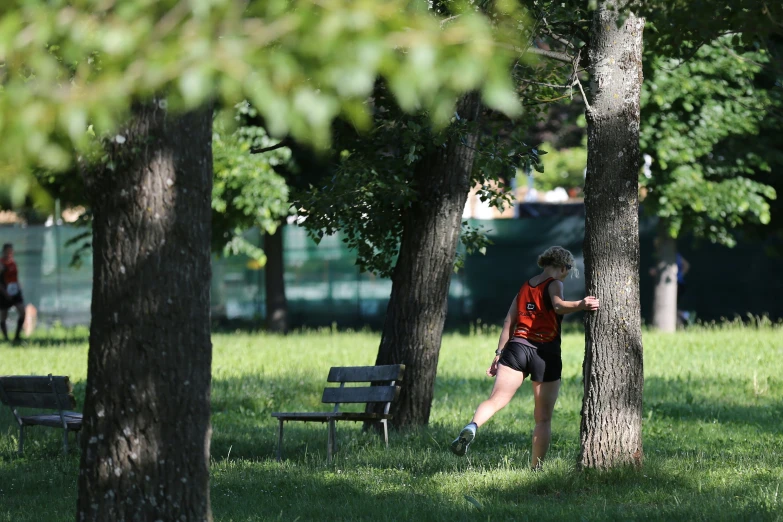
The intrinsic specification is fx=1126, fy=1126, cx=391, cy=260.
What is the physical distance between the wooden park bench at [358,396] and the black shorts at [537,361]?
1.57 m

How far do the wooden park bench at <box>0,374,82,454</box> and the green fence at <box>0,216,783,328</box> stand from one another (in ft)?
52.4

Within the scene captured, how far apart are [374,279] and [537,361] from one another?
726 inches

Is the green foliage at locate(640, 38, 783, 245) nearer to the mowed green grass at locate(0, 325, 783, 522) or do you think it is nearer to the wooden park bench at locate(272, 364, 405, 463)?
the mowed green grass at locate(0, 325, 783, 522)

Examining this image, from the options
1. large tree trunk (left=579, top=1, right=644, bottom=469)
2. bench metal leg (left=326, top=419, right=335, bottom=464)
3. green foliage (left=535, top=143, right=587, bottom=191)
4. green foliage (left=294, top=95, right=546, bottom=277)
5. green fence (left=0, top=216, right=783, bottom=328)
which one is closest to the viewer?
large tree trunk (left=579, top=1, right=644, bottom=469)

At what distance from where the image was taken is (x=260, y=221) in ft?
71.9

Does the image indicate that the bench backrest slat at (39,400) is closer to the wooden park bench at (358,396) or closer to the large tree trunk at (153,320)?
the wooden park bench at (358,396)

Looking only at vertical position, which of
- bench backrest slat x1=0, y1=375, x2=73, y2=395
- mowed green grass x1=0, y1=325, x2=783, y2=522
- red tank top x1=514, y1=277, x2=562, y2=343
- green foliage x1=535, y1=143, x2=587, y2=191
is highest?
green foliage x1=535, y1=143, x2=587, y2=191

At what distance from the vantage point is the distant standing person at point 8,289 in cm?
2347

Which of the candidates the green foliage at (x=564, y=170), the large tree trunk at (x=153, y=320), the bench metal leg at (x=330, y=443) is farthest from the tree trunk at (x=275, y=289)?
the green foliage at (x=564, y=170)

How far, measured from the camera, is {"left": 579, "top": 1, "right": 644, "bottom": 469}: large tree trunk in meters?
7.84

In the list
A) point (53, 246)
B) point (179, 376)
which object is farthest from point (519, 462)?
point (53, 246)

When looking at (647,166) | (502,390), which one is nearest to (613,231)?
(502,390)

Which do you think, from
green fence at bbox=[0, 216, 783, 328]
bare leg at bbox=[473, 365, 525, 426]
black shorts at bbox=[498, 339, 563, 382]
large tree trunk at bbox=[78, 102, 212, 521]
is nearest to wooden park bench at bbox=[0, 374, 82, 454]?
bare leg at bbox=[473, 365, 525, 426]

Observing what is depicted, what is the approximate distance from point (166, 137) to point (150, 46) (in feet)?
9.49
